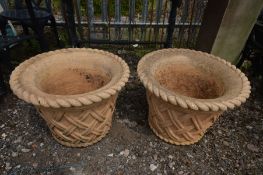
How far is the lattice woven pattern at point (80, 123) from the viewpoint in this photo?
1.89 meters

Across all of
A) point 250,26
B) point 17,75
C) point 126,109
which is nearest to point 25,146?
point 17,75

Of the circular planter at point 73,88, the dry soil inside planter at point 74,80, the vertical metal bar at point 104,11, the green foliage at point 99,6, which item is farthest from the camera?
the green foliage at point 99,6

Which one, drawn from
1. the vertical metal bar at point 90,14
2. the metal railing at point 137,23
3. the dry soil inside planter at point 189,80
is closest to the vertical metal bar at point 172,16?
the metal railing at point 137,23

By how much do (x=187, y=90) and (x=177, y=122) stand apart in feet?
1.76

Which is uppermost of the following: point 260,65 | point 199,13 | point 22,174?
point 199,13

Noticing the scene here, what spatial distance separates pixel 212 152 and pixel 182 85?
0.67 metres

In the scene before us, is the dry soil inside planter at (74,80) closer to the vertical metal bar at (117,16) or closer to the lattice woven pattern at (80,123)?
the lattice woven pattern at (80,123)

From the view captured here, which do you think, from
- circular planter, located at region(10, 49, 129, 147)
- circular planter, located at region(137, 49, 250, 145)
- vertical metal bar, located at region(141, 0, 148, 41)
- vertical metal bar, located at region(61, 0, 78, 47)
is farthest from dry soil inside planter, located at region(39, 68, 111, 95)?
vertical metal bar, located at region(141, 0, 148, 41)

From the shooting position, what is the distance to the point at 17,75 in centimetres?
192

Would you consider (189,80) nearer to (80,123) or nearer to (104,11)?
(80,123)

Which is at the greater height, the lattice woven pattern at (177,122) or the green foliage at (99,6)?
the green foliage at (99,6)

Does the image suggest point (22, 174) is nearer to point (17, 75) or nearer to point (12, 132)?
point (12, 132)

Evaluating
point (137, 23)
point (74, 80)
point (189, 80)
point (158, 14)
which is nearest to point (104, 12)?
point (137, 23)

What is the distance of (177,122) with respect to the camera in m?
2.06
